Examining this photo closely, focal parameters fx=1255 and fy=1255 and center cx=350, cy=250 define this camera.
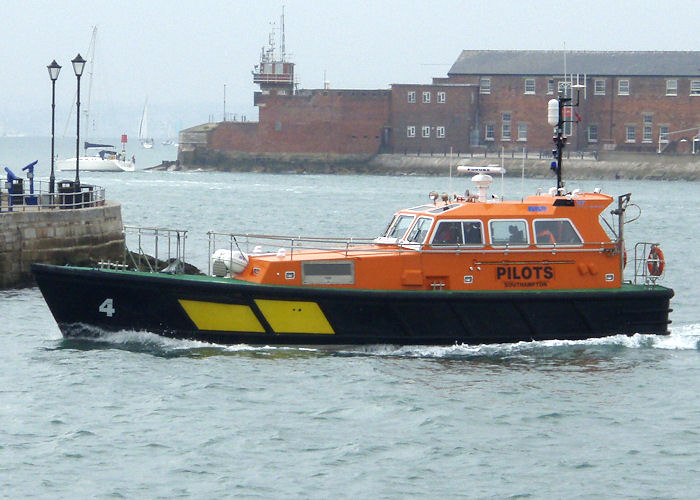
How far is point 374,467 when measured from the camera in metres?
13.9

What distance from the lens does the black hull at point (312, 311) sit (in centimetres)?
1767

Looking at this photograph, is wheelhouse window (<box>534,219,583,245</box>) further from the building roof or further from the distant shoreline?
the building roof

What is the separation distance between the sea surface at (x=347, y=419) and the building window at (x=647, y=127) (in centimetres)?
6798

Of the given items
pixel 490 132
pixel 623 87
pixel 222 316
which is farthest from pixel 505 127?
pixel 222 316

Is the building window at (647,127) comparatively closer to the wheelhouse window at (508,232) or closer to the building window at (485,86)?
the building window at (485,86)

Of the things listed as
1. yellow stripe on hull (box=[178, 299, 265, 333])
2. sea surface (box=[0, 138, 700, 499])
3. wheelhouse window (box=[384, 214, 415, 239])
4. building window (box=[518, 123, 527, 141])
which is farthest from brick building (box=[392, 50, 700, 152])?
yellow stripe on hull (box=[178, 299, 265, 333])

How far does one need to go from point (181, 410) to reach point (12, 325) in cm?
687

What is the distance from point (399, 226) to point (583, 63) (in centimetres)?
7262

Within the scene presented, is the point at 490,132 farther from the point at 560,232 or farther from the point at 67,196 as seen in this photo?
the point at 560,232

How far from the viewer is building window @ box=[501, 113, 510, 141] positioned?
90250 millimetres

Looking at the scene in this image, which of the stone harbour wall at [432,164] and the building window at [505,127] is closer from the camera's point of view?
the stone harbour wall at [432,164]

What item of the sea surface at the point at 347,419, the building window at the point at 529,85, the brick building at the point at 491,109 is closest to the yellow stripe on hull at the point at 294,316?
the sea surface at the point at 347,419

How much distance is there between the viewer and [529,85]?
87875 mm

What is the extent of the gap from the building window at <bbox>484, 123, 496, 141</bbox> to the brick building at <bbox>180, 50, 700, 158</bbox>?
7 cm
